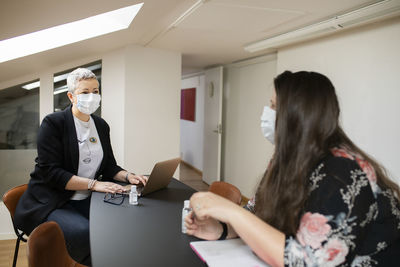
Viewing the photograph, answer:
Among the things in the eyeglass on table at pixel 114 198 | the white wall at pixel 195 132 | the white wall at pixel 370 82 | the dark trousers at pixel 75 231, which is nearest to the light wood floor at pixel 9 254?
the dark trousers at pixel 75 231

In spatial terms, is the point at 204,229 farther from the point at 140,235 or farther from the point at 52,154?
the point at 52,154

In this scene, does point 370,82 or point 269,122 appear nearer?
point 269,122

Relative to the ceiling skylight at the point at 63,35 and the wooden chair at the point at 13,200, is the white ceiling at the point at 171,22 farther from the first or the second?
the wooden chair at the point at 13,200

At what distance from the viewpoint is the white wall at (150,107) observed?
421 centimetres

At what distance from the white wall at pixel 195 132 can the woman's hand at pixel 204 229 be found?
589 cm

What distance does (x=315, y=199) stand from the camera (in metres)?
0.98

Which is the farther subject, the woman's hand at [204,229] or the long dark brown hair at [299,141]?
the woman's hand at [204,229]

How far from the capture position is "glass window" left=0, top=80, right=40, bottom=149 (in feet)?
12.8

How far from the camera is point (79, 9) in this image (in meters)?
2.10

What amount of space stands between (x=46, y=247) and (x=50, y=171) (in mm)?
766

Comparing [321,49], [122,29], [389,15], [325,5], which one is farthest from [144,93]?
[389,15]

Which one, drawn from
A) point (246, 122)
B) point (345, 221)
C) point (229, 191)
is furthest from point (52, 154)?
point (246, 122)

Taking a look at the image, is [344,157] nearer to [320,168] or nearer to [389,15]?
[320,168]

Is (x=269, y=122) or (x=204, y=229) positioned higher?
(x=269, y=122)
